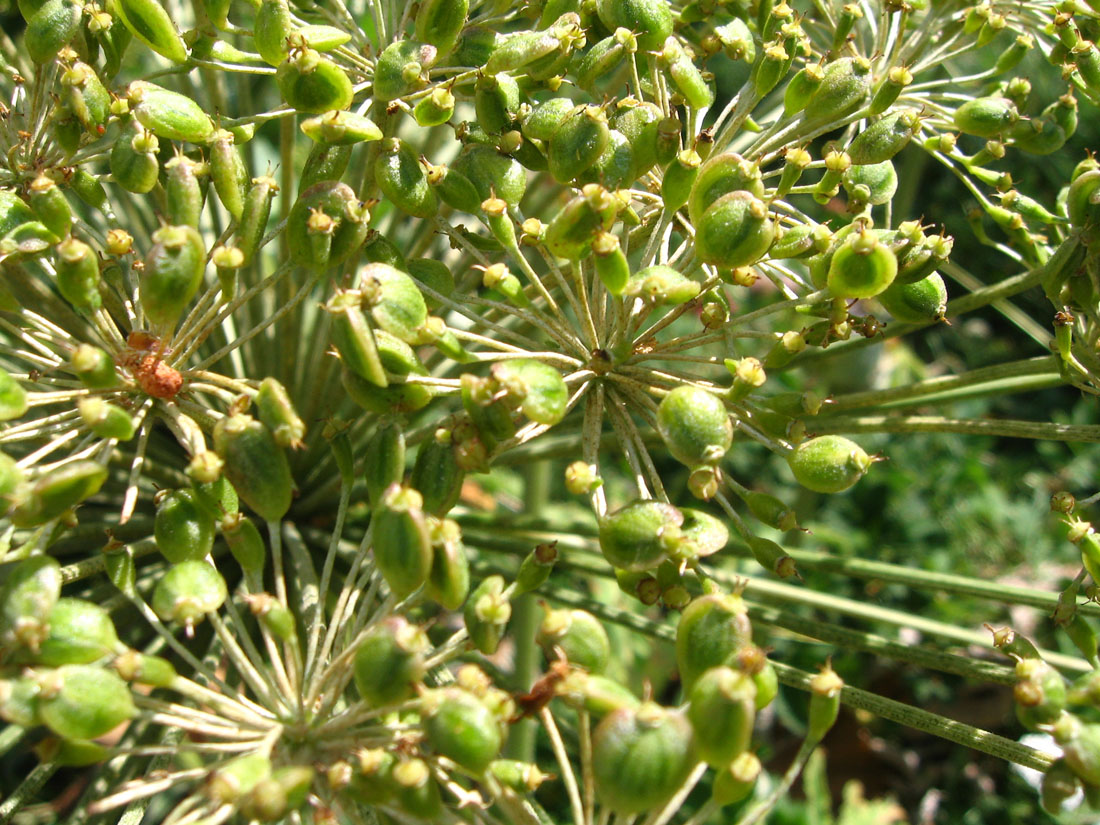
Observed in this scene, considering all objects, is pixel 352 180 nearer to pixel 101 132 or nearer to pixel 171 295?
pixel 101 132

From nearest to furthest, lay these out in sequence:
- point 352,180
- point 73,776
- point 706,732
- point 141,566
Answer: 1. point 706,732
2. point 141,566
3. point 352,180
4. point 73,776

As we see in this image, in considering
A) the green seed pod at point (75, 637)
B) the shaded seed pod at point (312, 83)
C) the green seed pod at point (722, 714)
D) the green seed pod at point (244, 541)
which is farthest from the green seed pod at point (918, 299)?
the green seed pod at point (75, 637)

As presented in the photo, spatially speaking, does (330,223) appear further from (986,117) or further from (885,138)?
(986,117)

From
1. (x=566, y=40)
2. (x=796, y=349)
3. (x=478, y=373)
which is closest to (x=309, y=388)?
(x=478, y=373)

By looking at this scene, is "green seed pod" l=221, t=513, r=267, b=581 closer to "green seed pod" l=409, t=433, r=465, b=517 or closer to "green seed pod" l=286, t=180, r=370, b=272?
"green seed pod" l=409, t=433, r=465, b=517

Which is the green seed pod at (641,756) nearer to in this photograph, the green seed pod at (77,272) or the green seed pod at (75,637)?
the green seed pod at (75,637)

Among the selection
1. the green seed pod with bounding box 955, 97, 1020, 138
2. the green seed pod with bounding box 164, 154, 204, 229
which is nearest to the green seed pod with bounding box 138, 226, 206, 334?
the green seed pod with bounding box 164, 154, 204, 229

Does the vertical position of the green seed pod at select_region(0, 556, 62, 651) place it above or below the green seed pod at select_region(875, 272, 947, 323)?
below
